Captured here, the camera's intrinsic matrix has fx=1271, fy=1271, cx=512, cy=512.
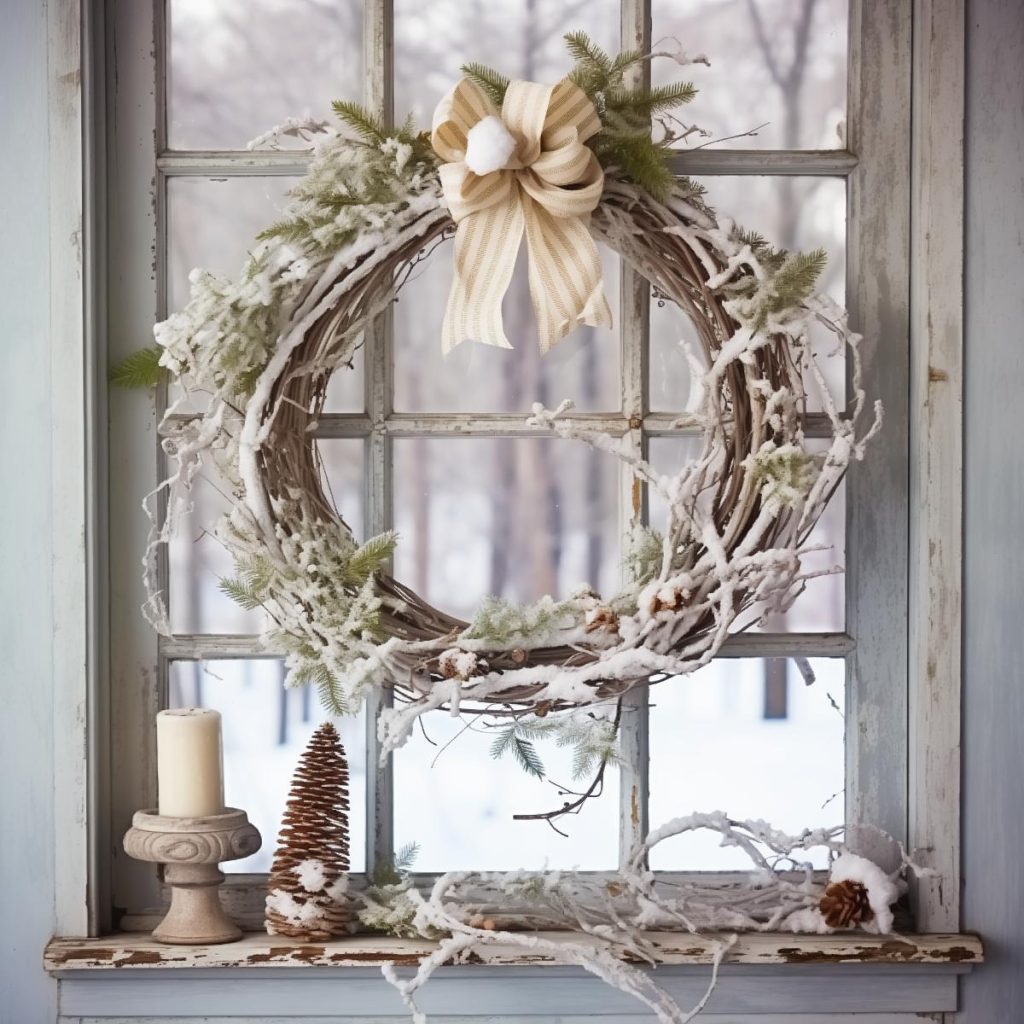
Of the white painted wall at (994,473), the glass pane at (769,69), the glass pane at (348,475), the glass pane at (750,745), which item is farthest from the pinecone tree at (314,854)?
the glass pane at (769,69)

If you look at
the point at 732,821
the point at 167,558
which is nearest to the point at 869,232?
the point at 732,821

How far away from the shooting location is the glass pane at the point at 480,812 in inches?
63.0

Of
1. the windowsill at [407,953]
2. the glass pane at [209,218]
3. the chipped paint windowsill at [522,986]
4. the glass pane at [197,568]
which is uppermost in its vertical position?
the glass pane at [209,218]

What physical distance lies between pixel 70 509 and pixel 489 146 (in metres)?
0.65

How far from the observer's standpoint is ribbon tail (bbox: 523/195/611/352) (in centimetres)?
142

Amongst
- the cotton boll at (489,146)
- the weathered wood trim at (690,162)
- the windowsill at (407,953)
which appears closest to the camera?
the cotton boll at (489,146)

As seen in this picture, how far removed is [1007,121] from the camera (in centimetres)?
153

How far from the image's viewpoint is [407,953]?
4.77 ft

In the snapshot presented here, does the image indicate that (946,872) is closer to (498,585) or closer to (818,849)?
(818,849)

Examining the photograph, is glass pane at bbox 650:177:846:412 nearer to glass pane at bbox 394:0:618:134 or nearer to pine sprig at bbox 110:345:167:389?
glass pane at bbox 394:0:618:134

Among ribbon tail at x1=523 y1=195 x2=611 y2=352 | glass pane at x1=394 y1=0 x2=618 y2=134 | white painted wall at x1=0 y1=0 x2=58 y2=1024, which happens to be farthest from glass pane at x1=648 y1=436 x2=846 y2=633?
white painted wall at x1=0 y1=0 x2=58 y2=1024

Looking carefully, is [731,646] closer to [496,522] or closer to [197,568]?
[496,522]

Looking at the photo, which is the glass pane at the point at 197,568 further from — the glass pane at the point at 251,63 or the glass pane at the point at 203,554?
the glass pane at the point at 251,63

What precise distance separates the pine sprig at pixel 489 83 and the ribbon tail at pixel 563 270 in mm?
121
